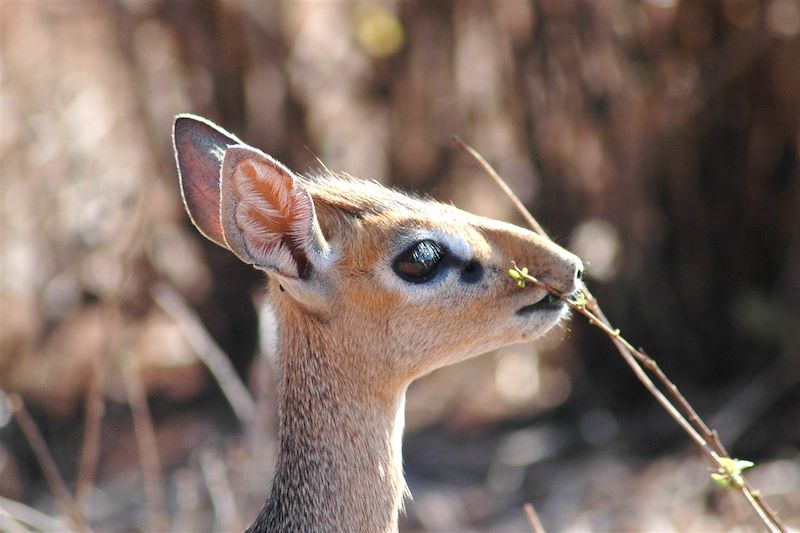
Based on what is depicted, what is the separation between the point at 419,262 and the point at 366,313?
20cm

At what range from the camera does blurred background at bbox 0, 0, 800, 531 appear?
531 centimetres

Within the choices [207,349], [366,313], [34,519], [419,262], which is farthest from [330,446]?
[207,349]

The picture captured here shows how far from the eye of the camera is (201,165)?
3152 mm

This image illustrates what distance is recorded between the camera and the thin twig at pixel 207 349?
4871 millimetres

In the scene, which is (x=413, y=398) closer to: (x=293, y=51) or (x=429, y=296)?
(x=293, y=51)

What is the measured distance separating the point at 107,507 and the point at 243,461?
55.4 inches

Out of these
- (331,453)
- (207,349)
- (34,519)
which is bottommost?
(34,519)

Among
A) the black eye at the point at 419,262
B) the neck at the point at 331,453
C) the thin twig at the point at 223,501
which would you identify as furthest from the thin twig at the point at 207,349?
Result: the black eye at the point at 419,262

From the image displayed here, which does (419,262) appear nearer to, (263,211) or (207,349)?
(263,211)

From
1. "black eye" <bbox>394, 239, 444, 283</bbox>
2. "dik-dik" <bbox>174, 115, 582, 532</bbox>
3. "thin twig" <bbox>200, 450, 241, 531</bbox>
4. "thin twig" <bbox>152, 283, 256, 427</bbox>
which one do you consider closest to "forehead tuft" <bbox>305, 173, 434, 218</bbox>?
"dik-dik" <bbox>174, 115, 582, 532</bbox>

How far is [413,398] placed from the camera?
20.5 feet

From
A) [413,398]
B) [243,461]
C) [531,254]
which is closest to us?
[531,254]

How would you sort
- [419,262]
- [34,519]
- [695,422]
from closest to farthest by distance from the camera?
[695,422]
[419,262]
[34,519]

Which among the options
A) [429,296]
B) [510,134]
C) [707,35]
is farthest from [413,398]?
[429,296]
